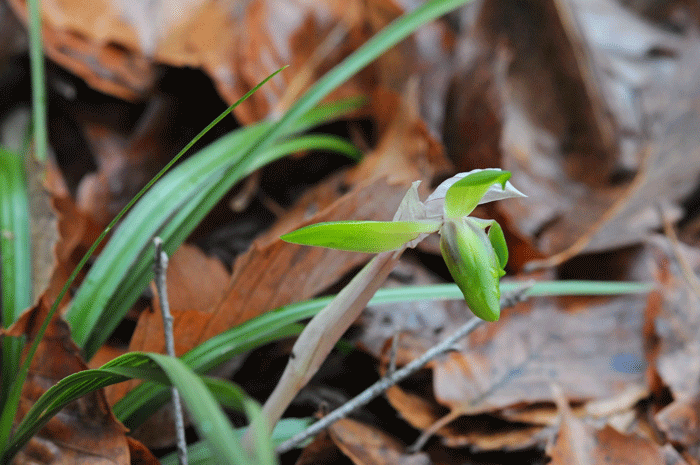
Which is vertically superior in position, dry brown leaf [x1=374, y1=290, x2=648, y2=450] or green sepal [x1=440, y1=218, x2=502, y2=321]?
green sepal [x1=440, y1=218, x2=502, y2=321]

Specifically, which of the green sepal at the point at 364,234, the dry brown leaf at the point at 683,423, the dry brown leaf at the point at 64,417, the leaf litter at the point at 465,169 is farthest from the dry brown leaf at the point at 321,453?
the dry brown leaf at the point at 683,423

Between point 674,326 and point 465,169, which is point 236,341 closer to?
point 465,169

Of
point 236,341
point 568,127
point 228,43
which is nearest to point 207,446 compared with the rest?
point 236,341

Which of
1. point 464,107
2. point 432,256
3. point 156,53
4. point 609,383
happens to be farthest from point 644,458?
point 156,53

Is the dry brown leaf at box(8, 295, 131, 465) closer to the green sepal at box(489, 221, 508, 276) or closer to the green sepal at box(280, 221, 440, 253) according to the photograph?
the green sepal at box(280, 221, 440, 253)

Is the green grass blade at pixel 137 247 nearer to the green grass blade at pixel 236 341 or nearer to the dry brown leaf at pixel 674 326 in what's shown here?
the green grass blade at pixel 236 341

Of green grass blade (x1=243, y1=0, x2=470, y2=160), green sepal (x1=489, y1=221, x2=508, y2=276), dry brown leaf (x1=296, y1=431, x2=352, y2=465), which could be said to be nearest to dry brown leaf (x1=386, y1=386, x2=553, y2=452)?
dry brown leaf (x1=296, y1=431, x2=352, y2=465)
